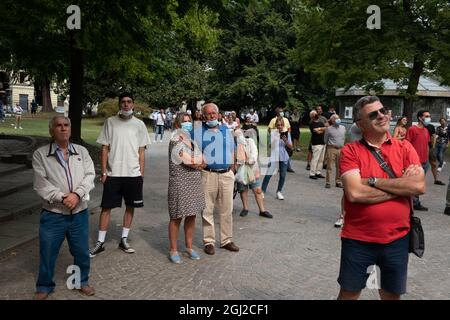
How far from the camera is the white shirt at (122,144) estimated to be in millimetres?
6207

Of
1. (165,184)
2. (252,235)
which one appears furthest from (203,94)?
(252,235)

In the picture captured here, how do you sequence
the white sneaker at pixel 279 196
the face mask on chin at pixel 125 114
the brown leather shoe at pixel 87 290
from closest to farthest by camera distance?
1. the brown leather shoe at pixel 87 290
2. the face mask on chin at pixel 125 114
3. the white sneaker at pixel 279 196

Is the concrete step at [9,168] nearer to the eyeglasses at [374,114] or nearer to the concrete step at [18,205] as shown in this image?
the concrete step at [18,205]

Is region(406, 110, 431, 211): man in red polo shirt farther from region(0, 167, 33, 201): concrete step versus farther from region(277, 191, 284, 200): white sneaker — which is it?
region(0, 167, 33, 201): concrete step

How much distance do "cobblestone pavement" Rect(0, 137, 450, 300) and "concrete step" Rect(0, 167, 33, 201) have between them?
2064 mm

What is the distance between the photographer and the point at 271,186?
12.4 m

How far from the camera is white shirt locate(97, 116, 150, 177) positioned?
20.4 feet

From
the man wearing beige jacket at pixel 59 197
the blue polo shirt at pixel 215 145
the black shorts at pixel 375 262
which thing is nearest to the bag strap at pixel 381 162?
the black shorts at pixel 375 262

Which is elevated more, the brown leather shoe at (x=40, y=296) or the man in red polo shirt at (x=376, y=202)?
the man in red polo shirt at (x=376, y=202)

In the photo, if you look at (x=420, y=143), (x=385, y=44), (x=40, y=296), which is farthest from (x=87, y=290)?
(x=385, y=44)

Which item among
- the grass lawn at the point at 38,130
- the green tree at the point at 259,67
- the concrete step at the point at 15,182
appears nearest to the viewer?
the concrete step at the point at 15,182

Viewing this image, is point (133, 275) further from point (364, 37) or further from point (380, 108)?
point (364, 37)

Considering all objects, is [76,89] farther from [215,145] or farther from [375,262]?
[375,262]
